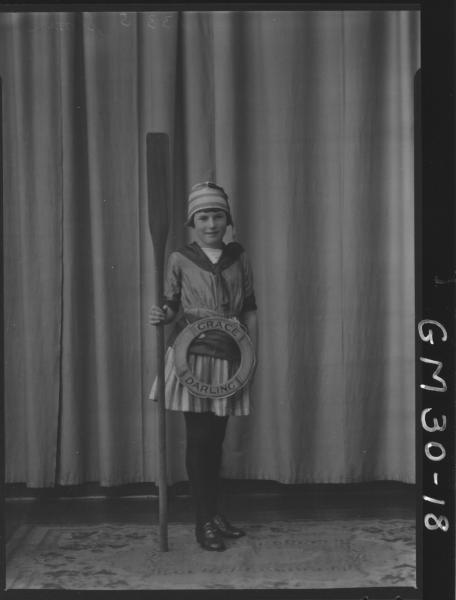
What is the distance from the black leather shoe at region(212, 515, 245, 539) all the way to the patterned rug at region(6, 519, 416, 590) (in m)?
0.02

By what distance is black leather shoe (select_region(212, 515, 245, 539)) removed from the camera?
272cm

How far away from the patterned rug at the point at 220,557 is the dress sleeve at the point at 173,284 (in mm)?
728

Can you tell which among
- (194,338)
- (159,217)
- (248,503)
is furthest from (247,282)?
(248,503)

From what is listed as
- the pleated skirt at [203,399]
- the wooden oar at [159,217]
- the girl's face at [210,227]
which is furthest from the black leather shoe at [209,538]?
the girl's face at [210,227]

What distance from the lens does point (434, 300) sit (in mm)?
2646

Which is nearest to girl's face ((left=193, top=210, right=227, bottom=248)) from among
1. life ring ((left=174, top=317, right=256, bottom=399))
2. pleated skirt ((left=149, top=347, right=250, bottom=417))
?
life ring ((left=174, top=317, right=256, bottom=399))

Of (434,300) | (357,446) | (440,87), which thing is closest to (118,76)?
(440,87)

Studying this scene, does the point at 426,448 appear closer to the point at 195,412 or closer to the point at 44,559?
the point at 195,412

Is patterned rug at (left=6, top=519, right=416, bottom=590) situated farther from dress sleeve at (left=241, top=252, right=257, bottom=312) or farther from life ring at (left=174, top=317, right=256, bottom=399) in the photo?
dress sleeve at (left=241, top=252, right=257, bottom=312)

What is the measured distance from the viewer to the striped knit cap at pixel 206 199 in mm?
2676

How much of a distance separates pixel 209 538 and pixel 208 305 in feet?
2.47

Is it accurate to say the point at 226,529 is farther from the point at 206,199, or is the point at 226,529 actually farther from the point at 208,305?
the point at 206,199

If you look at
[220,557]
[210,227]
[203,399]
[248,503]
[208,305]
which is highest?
[210,227]

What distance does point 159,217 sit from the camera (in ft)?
8.77
